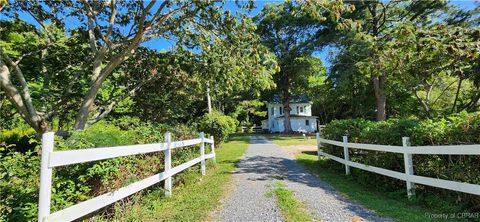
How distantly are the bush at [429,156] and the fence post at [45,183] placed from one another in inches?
207

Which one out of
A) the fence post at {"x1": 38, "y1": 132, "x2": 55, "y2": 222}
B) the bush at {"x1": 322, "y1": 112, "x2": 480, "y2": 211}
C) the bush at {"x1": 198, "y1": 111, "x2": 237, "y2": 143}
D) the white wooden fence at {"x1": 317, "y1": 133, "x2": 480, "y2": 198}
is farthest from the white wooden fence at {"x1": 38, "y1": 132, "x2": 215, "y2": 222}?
the bush at {"x1": 198, "y1": 111, "x2": 237, "y2": 143}

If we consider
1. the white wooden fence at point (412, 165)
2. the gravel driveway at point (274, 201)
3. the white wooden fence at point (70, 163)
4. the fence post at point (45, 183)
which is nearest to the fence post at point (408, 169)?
the white wooden fence at point (412, 165)

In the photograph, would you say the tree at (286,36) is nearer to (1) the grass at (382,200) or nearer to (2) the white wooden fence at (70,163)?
(1) the grass at (382,200)

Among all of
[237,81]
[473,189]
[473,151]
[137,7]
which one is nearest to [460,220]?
[473,189]

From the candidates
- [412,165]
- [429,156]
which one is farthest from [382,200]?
[429,156]

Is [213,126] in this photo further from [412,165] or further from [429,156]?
[429,156]

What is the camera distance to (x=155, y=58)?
39.4ft

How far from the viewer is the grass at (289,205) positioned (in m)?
4.49

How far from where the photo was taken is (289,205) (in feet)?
16.9

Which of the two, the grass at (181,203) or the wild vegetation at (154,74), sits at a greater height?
the wild vegetation at (154,74)

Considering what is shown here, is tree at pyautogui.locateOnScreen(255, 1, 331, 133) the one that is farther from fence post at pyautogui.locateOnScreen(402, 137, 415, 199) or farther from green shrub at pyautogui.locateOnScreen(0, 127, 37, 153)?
fence post at pyautogui.locateOnScreen(402, 137, 415, 199)

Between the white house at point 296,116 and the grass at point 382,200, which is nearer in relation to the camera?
the grass at point 382,200

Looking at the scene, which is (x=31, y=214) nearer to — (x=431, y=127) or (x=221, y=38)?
(x=431, y=127)

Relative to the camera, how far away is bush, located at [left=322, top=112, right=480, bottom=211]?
4520 millimetres
